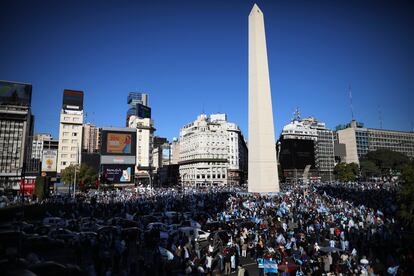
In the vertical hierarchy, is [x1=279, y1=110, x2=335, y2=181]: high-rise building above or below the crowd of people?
above

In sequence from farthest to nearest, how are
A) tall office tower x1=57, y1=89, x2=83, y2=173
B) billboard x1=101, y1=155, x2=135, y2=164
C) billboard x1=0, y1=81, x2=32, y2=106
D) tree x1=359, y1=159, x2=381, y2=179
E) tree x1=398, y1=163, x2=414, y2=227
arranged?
1. tree x1=359, y1=159, x2=381, y2=179
2. tall office tower x1=57, y1=89, x2=83, y2=173
3. billboard x1=101, y1=155, x2=135, y2=164
4. billboard x1=0, y1=81, x2=32, y2=106
5. tree x1=398, y1=163, x2=414, y2=227

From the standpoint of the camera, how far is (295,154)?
9344cm

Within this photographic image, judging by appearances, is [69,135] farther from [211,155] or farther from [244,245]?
[244,245]

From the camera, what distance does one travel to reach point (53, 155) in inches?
2736

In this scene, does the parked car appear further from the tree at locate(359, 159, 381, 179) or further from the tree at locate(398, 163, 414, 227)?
the tree at locate(359, 159, 381, 179)

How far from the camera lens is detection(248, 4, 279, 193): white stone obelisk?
36094 millimetres

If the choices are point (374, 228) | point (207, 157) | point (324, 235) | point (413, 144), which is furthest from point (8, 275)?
point (413, 144)

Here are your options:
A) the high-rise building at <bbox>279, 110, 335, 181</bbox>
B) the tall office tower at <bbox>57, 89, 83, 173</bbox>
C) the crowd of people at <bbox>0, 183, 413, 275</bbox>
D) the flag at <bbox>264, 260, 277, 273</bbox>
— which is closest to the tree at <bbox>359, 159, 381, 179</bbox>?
the high-rise building at <bbox>279, 110, 335, 181</bbox>

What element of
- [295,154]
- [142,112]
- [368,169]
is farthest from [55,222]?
[368,169]

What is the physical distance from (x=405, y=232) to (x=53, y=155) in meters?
72.1

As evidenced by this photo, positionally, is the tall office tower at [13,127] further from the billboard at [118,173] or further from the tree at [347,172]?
the tree at [347,172]

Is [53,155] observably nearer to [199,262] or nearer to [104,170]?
[104,170]

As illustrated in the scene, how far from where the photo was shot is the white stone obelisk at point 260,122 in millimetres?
36094

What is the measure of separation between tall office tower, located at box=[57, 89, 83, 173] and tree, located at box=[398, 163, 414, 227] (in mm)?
83147
